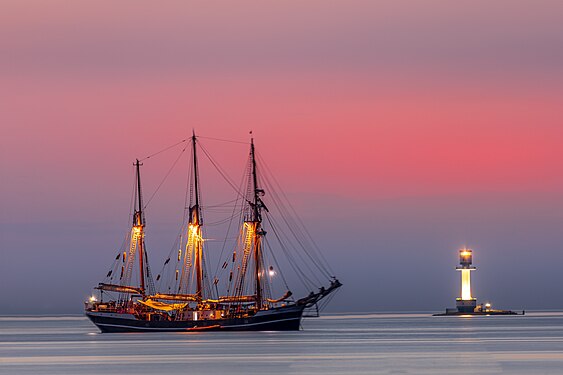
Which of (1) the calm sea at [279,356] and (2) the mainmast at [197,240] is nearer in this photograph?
(1) the calm sea at [279,356]

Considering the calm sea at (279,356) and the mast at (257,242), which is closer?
the calm sea at (279,356)

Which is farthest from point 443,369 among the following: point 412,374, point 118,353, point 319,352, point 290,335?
point 290,335

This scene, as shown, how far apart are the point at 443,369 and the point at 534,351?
28929mm

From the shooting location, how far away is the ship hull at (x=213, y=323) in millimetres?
149250

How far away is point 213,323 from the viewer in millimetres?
153750

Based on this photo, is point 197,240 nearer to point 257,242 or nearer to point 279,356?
point 257,242

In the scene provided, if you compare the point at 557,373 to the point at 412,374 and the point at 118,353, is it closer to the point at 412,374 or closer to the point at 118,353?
the point at 412,374

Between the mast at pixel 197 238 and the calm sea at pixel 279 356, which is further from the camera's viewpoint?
the mast at pixel 197 238

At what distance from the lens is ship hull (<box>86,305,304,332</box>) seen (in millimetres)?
149250

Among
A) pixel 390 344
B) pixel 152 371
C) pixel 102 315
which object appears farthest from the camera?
pixel 102 315

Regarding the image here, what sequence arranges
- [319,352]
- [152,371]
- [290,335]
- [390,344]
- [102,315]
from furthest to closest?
[102,315]
[290,335]
[390,344]
[319,352]
[152,371]

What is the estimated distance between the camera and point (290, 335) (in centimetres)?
14875

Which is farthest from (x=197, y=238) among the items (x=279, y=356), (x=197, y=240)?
(x=279, y=356)

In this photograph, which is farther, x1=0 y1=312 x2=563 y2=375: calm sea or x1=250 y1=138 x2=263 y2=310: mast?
x1=250 y1=138 x2=263 y2=310: mast
